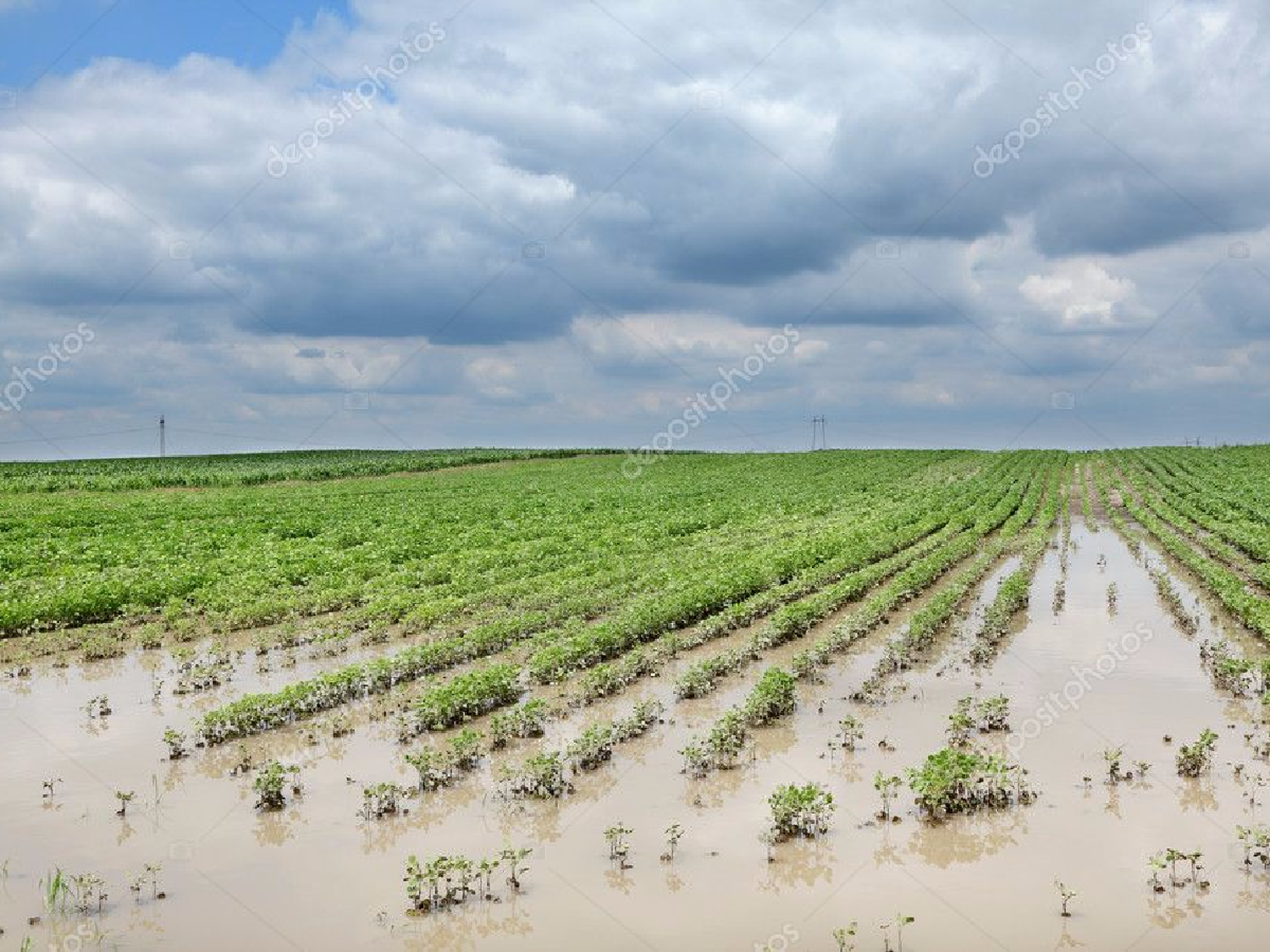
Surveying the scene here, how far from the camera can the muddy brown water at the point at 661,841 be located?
7750 millimetres

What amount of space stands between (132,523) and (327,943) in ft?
105

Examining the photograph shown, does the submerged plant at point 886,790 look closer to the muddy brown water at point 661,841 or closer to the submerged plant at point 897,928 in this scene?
the muddy brown water at point 661,841

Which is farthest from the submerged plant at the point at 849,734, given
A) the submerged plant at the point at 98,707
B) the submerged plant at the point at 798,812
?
the submerged plant at the point at 98,707

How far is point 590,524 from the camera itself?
117ft

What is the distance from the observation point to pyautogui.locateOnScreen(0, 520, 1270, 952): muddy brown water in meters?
7.75

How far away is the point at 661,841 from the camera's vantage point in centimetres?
925

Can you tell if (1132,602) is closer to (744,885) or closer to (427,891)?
(744,885)

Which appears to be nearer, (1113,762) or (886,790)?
(886,790)

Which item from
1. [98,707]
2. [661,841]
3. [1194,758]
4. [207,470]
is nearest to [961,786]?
[1194,758]

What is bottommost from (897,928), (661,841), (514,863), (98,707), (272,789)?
(897,928)

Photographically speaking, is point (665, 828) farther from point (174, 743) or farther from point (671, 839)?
point (174, 743)

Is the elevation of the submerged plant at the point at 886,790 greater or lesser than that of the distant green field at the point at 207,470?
lesser

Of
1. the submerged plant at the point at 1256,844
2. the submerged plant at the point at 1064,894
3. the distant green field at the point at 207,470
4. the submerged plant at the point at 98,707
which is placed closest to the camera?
the submerged plant at the point at 1064,894

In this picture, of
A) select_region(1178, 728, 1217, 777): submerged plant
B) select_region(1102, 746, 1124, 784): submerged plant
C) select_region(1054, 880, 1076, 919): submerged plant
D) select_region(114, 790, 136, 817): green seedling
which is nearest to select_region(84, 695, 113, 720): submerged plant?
select_region(114, 790, 136, 817): green seedling
